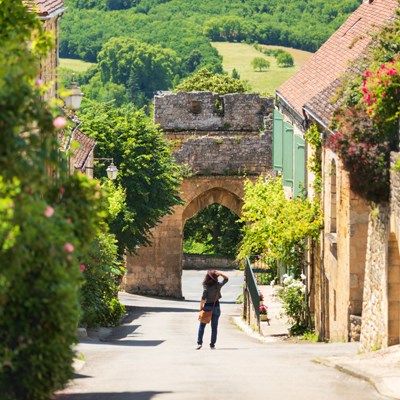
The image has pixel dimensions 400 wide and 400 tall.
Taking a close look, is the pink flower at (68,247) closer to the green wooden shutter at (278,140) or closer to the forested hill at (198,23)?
the green wooden shutter at (278,140)

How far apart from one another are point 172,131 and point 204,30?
73.4 metres

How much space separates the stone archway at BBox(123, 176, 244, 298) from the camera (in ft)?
137

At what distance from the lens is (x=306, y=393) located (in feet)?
42.3

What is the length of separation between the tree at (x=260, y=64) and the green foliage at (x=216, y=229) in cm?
5261

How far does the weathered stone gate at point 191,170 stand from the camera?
42.1 metres

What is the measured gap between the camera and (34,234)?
8656mm

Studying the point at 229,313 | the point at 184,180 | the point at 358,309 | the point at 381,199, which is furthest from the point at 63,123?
the point at 184,180

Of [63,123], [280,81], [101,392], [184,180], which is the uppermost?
[280,81]

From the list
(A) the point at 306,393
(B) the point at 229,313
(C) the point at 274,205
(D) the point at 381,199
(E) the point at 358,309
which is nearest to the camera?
(A) the point at 306,393

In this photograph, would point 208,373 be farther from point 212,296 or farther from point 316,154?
point 316,154

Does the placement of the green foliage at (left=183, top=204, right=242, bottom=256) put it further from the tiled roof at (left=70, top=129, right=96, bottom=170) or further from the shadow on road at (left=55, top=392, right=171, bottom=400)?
→ the shadow on road at (left=55, top=392, right=171, bottom=400)

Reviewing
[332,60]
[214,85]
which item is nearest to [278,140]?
[332,60]

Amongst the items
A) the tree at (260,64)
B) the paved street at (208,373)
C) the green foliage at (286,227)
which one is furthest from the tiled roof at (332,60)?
the tree at (260,64)

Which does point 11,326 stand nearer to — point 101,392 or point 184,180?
point 101,392
